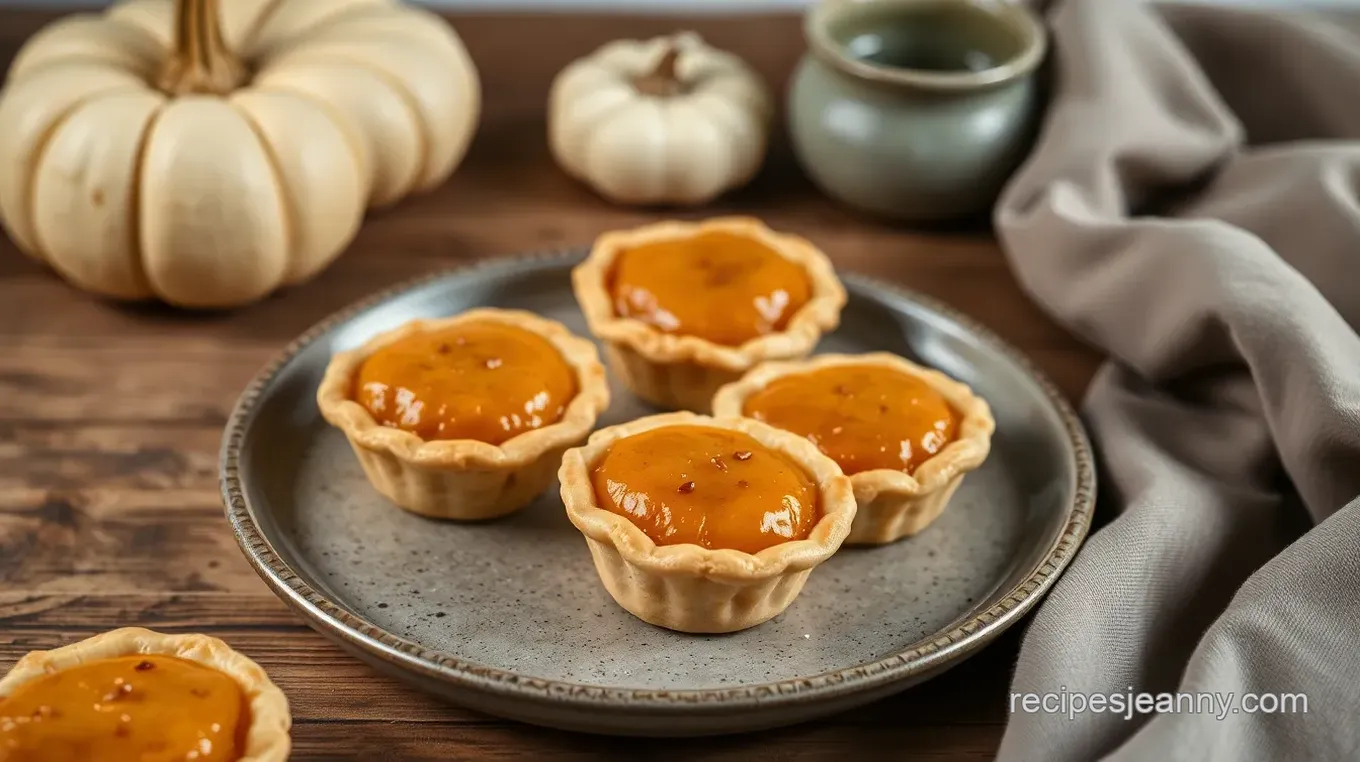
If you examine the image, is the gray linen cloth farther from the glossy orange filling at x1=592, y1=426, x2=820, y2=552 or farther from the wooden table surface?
the glossy orange filling at x1=592, y1=426, x2=820, y2=552

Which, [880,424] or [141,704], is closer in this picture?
[141,704]

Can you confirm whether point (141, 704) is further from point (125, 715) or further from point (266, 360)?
point (266, 360)

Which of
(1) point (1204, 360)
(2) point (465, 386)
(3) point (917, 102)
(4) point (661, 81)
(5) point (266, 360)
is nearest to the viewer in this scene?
(2) point (465, 386)

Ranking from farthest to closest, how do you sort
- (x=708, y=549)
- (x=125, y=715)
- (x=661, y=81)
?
(x=661, y=81), (x=708, y=549), (x=125, y=715)

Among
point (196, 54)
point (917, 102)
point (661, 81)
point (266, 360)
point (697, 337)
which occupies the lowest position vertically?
point (266, 360)

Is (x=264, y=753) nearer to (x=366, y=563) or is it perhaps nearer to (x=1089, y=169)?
(x=366, y=563)

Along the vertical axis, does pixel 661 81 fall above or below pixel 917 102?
below

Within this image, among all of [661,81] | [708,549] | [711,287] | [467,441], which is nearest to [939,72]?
[661,81]
